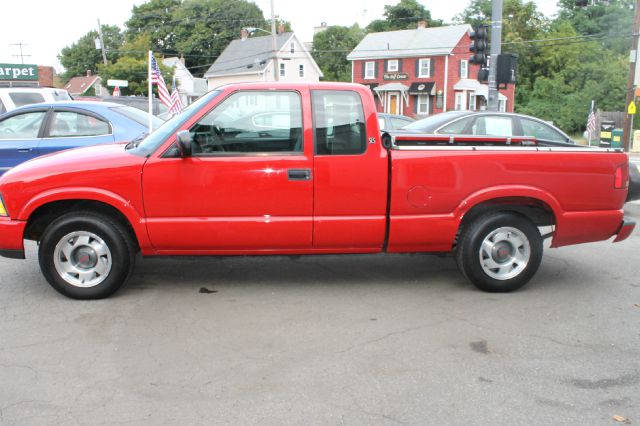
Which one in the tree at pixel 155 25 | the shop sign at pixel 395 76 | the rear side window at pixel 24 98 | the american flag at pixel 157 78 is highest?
the tree at pixel 155 25

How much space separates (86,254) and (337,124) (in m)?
2.49

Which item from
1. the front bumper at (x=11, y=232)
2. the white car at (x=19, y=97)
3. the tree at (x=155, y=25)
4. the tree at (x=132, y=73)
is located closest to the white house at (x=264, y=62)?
the tree at (x=132, y=73)

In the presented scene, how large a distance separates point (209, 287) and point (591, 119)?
27.5 m

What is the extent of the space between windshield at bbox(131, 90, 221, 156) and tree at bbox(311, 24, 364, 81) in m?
71.6

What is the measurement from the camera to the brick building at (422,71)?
4975cm

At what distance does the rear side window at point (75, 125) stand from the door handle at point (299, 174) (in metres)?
4.22

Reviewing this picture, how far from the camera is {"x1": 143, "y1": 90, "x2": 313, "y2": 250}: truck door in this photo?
5086 millimetres

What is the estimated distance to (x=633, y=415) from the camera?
3404 mm

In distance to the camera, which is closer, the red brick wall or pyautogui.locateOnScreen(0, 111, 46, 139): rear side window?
pyautogui.locateOnScreen(0, 111, 46, 139): rear side window

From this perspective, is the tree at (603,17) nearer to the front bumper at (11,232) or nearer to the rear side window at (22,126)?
the rear side window at (22,126)

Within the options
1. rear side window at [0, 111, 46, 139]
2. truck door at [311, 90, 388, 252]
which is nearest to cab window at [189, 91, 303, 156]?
truck door at [311, 90, 388, 252]

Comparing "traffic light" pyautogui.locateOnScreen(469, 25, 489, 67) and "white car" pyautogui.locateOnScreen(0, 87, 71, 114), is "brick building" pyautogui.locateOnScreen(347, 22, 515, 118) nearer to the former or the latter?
"traffic light" pyautogui.locateOnScreen(469, 25, 489, 67)

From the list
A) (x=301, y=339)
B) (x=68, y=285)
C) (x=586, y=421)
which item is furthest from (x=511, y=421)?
(x=68, y=285)

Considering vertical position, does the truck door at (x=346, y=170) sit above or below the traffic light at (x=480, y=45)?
below
